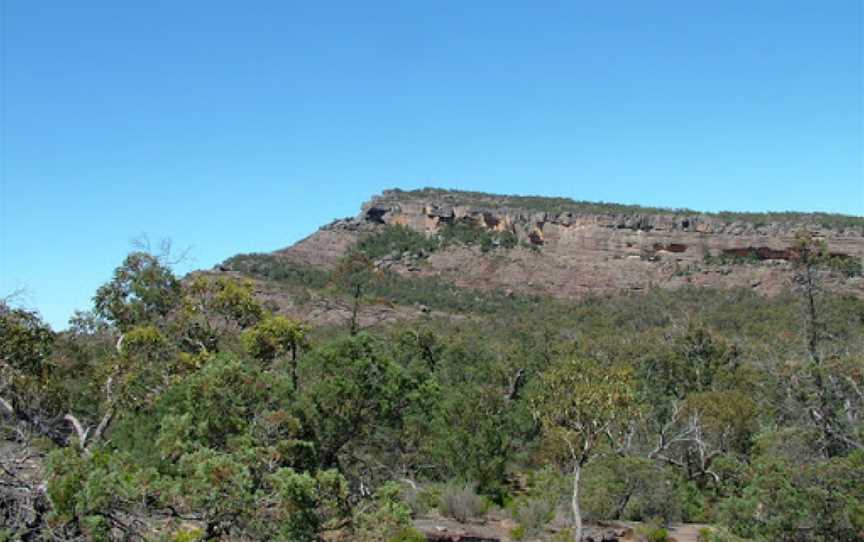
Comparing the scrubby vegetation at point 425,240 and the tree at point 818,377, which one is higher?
the scrubby vegetation at point 425,240

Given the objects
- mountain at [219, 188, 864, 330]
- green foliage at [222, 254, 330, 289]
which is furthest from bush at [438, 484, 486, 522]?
green foliage at [222, 254, 330, 289]

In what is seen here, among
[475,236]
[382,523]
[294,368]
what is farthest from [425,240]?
[382,523]

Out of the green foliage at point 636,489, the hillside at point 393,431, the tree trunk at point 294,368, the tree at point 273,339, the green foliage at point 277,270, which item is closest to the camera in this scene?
the hillside at point 393,431

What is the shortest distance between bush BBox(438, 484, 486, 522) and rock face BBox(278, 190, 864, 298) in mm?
78977

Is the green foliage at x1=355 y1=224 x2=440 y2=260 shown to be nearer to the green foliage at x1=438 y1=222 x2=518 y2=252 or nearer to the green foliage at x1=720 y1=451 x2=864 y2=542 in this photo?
the green foliage at x1=438 y1=222 x2=518 y2=252

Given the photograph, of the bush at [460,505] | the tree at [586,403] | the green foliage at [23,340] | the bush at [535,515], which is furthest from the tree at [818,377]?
the green foliage at [23,340]

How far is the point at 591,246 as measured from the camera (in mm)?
112375

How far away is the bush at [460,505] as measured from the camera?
77.7ft

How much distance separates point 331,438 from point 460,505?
33.8 ft

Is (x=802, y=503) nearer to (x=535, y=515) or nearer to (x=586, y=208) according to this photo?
(x=535, y=515)

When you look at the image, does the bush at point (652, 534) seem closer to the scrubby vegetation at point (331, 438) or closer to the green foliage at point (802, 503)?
the scrubby vegetation at point (331, 438)

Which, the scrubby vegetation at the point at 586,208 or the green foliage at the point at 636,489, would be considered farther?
the scrubby vegetation at the point at 586,208

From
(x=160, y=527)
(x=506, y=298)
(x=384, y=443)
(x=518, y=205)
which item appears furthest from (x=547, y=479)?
(x=518, y=205)

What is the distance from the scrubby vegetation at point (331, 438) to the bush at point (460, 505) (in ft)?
0.14
